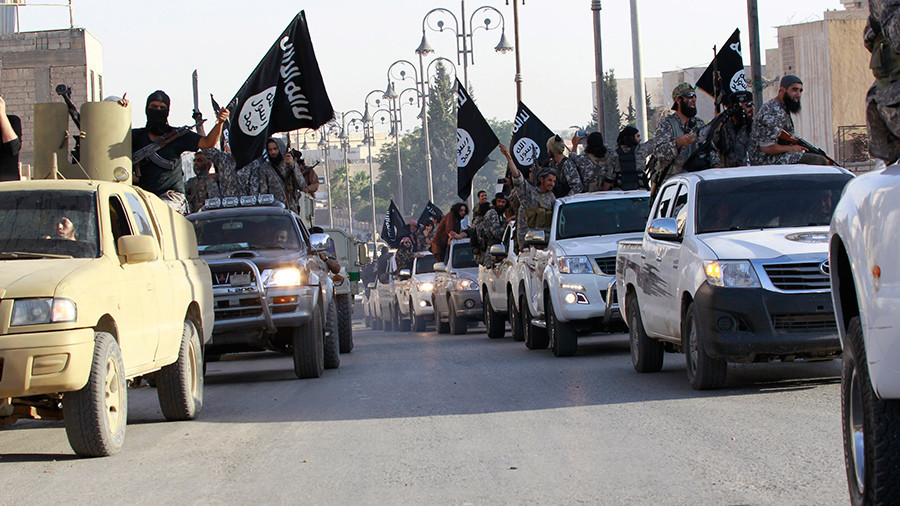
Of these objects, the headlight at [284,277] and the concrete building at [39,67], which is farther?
the concrete building at [39,67]

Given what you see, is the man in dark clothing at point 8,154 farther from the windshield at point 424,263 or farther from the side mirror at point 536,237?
the windshield at point 424,263

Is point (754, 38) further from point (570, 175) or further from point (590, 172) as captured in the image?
point (570, 175)

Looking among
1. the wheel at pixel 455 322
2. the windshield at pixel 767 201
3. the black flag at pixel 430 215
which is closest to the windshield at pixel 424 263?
the wheel at pixel 455 322

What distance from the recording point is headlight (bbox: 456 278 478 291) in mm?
23688

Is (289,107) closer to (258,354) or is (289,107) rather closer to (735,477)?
(258,354)

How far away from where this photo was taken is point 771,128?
13.2 m

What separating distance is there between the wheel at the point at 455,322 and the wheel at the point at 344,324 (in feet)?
13.4

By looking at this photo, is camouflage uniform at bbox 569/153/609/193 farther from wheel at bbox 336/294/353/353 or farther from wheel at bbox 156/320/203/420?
Result: wheel at bbox 156/320/203/420

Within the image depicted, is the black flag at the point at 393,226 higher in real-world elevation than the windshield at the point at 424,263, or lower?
higher

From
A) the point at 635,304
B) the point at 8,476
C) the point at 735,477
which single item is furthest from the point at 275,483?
the point at 635,304

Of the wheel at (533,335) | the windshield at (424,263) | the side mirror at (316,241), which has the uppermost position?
the side mirror at (316,241)

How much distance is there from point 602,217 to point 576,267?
4.45ft

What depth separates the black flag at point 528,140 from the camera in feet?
77.2

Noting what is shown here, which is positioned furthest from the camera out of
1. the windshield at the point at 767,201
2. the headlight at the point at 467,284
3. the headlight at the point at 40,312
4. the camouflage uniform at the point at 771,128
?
the headlight at the point at 467,284
